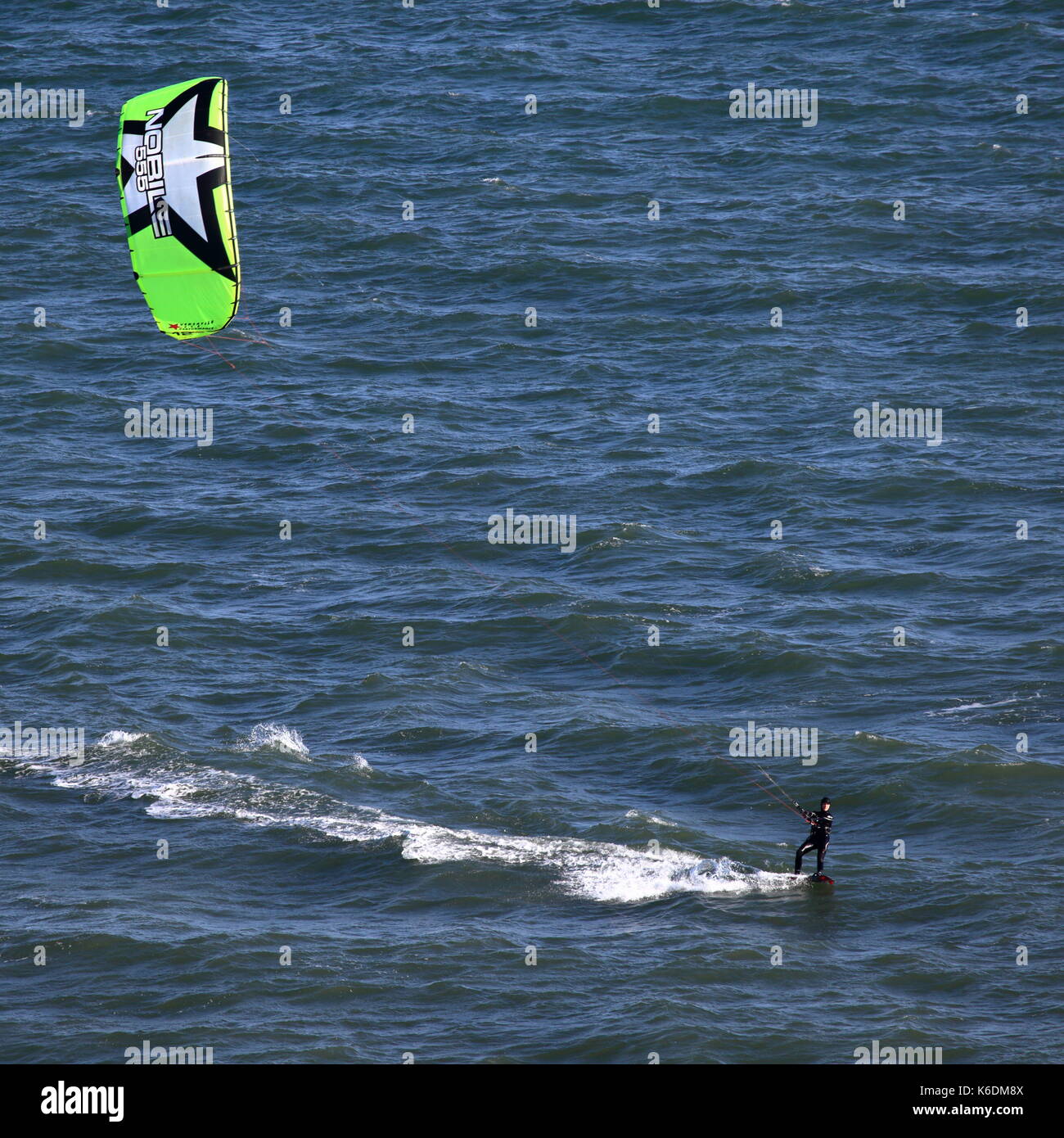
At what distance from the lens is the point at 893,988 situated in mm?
26828

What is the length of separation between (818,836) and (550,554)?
17.0m

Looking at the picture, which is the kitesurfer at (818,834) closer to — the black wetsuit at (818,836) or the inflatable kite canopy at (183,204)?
the black wetsuit at (818,836)

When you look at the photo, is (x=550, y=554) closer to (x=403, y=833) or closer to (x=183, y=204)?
(x=403, y=833)

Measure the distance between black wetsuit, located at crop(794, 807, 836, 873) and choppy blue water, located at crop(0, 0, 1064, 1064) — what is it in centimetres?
71

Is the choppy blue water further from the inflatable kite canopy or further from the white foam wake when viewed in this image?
the inflatable kite canopy

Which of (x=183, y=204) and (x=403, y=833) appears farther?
(x=403, y=833)

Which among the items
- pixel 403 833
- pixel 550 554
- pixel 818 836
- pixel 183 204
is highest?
pixel 183 204

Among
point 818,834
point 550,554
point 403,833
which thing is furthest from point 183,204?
point 550,554

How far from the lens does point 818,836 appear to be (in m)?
29.7

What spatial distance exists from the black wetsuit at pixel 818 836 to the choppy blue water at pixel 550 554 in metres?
0.71

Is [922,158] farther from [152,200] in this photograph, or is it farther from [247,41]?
[152,200]

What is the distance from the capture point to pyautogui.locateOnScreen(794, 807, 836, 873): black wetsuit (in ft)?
97.0

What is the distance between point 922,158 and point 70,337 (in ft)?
117

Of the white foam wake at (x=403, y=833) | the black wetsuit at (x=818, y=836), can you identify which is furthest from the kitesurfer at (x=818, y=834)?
the white foam wake at (x=403, y=833)
